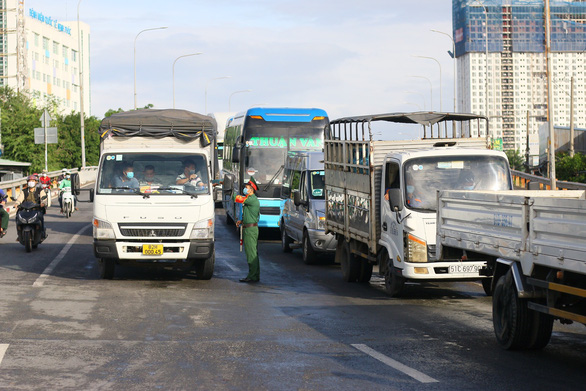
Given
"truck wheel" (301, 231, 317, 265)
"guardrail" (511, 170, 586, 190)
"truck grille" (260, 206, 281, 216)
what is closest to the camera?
"truck wheel" (301, 231, 317, 265)

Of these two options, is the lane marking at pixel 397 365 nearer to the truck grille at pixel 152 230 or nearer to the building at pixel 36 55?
the truck grille at pixel 152 230

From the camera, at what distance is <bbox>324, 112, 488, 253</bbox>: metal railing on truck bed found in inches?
534

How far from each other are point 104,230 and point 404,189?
4977mm

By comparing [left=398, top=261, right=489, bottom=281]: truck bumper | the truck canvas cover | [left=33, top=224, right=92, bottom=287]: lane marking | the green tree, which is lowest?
[left=33, top=224, right=92, bottom=287]: lane marking

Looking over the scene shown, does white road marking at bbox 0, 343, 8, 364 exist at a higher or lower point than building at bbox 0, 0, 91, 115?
lower

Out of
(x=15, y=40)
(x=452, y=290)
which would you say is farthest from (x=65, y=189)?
(x=15, y=40)

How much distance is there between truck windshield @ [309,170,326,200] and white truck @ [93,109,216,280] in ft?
14.3

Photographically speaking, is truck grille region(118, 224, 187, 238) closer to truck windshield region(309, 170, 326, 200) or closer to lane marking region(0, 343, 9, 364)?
truck windshield region(309, 170, 326, 200)

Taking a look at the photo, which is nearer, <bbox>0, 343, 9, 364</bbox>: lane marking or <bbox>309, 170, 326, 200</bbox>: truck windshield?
<bbox>0, 343, 9, 364</bbox>: lane marking

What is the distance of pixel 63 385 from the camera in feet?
22.4

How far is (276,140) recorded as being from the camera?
79.8 ft

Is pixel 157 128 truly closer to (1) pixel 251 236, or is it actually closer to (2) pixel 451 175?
(1) pixel 251 236

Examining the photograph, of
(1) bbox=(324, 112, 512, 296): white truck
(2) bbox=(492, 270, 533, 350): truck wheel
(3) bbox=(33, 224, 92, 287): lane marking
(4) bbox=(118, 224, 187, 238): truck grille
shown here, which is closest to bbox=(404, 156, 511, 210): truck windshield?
(1) bbox=(324, 112, 512, 296): white truck

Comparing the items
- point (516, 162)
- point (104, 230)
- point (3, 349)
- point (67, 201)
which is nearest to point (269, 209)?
point (104, 230)
